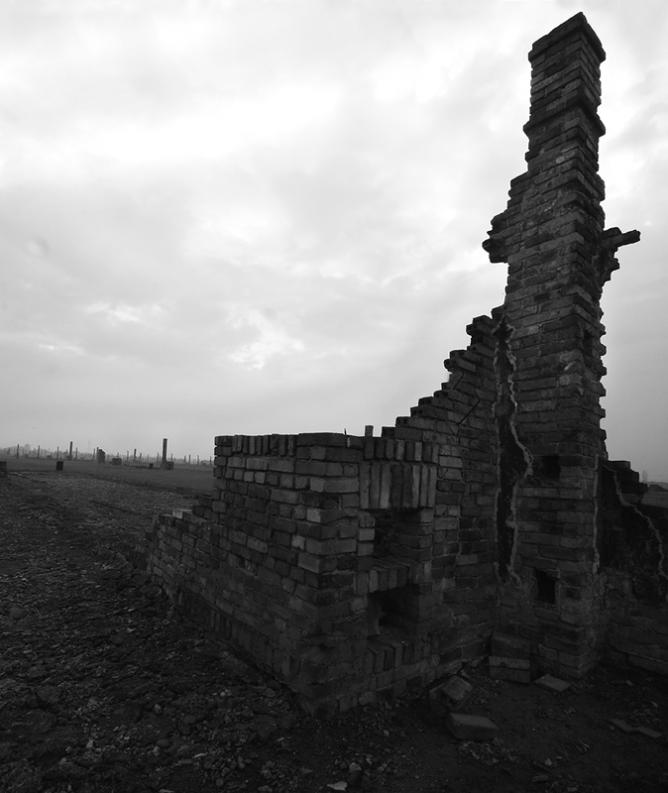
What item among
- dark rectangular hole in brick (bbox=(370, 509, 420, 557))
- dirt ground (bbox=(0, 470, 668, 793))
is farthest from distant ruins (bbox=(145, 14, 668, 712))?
dirt ground (bbox=(0, 470, 668, 793))

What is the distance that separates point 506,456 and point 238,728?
384 centimetres

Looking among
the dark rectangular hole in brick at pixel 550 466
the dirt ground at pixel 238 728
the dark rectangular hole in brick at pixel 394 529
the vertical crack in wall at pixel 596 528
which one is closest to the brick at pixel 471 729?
the dirt ground at pixel 238 728

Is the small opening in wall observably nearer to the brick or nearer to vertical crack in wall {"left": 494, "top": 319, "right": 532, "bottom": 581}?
vertical crack in wall {"left": 494, "top": 319, "right": 532, "bottom": 581}

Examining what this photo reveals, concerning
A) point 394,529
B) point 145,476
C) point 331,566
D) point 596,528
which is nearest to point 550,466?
point 596,528

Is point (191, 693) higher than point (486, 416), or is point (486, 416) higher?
point (486, 416)

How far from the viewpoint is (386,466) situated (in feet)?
13.2

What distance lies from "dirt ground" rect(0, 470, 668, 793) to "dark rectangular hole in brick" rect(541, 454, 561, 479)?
6.89 ft

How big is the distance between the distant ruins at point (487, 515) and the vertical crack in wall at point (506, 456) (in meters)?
0.02

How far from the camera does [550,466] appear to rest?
5051 millimetres

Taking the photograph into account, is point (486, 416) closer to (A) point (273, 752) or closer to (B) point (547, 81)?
(A) point (273, 752)

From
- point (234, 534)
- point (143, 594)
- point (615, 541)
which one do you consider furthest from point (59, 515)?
point (615, 541)

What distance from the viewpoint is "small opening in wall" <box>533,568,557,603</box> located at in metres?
4.92

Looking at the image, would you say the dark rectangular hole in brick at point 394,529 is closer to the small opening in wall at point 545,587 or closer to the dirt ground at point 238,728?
the dirt ground at point 238,728

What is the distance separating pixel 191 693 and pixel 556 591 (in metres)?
3.75
